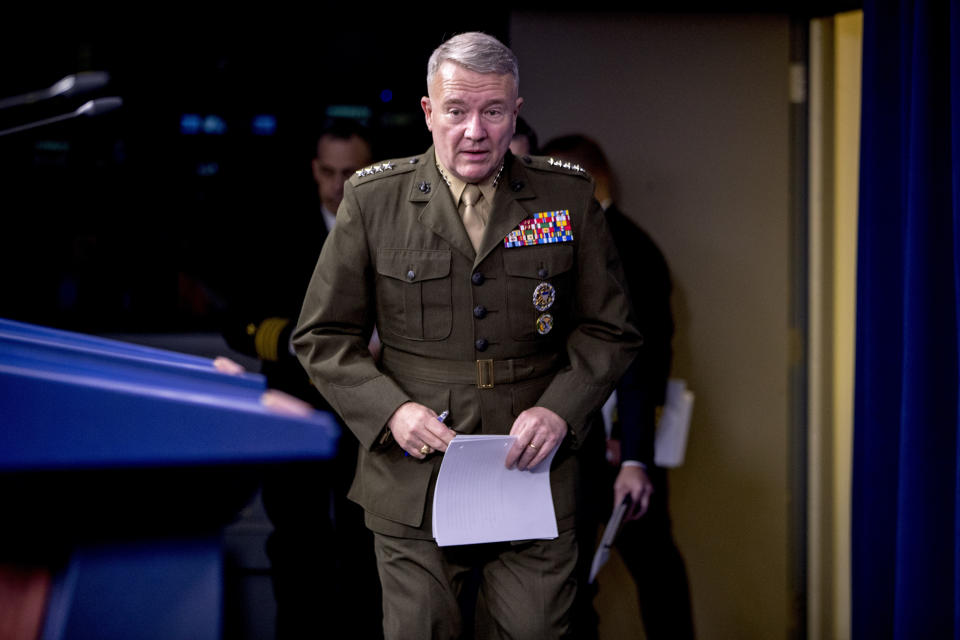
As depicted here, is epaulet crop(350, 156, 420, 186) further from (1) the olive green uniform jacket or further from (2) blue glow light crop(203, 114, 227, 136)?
(2) blue glow light crop(203, 114, 227, 136)

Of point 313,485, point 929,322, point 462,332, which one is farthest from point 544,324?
point 313,485

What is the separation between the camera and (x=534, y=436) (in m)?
1.64

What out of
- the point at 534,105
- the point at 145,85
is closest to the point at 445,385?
the point at 534,105

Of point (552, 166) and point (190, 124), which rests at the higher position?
point (190, 124)

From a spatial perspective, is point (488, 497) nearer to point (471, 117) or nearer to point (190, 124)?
point (471, 117)

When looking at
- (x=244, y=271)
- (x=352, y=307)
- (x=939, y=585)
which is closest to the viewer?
(x=352, y=307)

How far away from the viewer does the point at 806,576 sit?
10.2ft

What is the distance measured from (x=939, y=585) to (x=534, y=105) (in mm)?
1721

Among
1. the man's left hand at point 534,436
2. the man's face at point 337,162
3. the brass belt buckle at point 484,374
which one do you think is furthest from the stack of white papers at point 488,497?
the man's face at point 337,162

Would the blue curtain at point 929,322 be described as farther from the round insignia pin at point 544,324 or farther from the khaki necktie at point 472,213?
the khaki necktie at point 472,213

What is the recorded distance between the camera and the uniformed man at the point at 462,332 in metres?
1.65

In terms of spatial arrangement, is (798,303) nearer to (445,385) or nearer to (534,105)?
(534,105)

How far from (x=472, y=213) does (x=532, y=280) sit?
0.54 feet

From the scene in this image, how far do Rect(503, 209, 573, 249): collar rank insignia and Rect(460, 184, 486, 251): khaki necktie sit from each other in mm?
59
